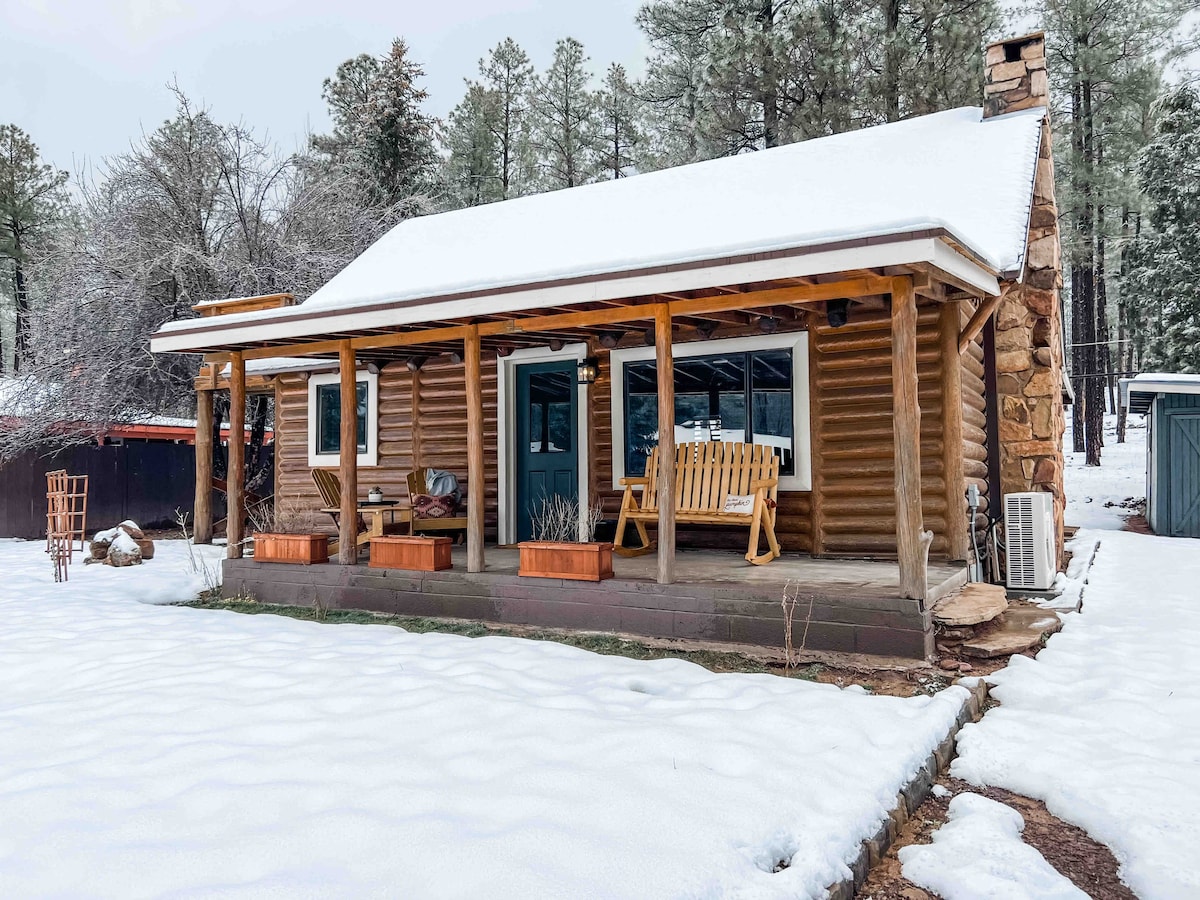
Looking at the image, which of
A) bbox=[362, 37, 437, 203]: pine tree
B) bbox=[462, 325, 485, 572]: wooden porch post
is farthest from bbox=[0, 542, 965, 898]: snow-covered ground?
bbox=[362, 37, 437, 203]: pine tree

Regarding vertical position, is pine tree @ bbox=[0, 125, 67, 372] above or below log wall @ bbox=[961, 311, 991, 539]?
above

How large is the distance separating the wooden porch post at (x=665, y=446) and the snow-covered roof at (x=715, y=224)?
1.59 feet

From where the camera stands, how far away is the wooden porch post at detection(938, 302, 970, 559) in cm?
602

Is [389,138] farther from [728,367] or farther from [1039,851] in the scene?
[1039,851]

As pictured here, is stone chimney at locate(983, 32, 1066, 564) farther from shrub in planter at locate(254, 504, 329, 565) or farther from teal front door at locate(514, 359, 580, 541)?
shrub in planter at locate(254, 504, 329, 565)

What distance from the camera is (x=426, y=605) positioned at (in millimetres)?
6227

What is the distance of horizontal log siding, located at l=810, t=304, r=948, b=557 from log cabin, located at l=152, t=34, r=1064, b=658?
19 mm

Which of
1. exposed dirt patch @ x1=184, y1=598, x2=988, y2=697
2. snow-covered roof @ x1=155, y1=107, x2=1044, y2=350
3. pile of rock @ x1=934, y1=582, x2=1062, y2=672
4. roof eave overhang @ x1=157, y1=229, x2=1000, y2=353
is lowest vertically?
exposed dirt patch @ x1=184, y1=598, x2=988, y2=697

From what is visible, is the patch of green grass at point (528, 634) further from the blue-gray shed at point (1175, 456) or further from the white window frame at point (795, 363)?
the blue-gray shed at point (1175, 456)

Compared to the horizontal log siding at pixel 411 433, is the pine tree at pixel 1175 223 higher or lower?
higher

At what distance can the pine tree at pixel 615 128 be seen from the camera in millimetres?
21125

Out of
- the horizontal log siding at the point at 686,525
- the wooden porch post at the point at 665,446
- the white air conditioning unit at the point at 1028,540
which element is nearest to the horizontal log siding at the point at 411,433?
the horizontal log siding at the point at 686,525

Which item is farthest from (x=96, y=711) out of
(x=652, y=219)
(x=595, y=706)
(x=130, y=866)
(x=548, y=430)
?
(x=652, y=219)

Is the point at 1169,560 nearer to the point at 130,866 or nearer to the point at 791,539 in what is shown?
the point at 791,539
